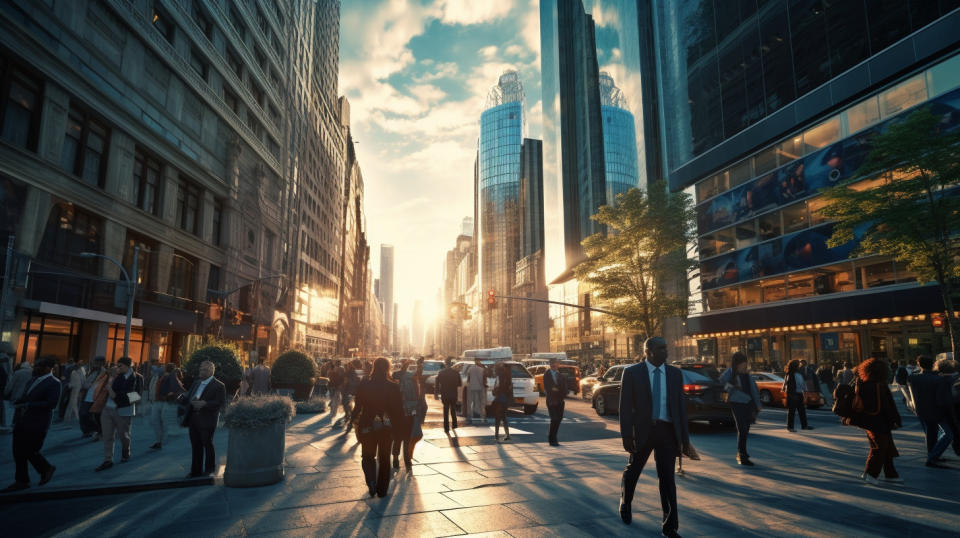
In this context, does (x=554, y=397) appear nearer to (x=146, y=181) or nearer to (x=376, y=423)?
(x=376, y=423)

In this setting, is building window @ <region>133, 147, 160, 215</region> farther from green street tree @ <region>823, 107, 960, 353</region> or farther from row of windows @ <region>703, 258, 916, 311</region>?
row of windows @ <region>703, 258, 916, 311</region>

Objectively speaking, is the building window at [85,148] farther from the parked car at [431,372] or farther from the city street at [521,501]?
the parked car at [431,372]

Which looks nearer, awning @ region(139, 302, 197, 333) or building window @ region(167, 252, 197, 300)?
awning @ region(139, 302, 197, 333)

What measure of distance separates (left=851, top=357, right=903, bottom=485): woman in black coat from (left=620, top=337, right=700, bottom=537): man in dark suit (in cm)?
372

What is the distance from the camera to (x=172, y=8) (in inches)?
1161

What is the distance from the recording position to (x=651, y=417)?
529 cm

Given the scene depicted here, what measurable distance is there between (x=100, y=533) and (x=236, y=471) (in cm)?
212

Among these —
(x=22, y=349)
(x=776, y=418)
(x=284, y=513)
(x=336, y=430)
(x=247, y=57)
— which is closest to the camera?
(x=284, y=513)

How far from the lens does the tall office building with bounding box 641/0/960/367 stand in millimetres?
27438

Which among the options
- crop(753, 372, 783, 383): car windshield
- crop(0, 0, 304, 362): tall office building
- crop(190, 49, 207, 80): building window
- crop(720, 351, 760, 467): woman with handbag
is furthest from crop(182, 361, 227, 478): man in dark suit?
crop(190, 49, 207, 80): building window

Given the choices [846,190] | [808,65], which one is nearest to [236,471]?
[846,190]

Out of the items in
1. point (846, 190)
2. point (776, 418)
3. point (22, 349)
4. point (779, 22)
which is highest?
point (779, 22)

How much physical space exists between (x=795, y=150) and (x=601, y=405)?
2670cm

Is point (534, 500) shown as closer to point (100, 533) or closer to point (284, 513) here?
point (284, 513)
